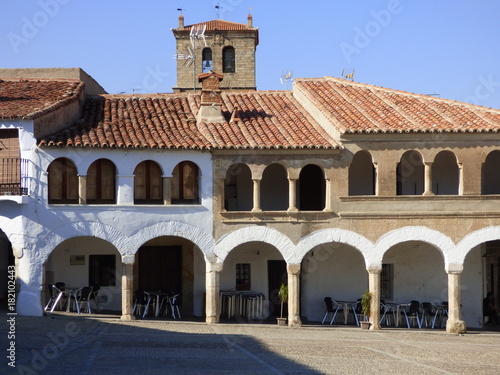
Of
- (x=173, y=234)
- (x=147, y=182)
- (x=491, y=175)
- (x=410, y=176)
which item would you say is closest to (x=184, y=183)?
(x=147, y=182)

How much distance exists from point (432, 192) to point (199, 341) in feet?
29.1

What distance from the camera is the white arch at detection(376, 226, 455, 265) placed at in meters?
24.7

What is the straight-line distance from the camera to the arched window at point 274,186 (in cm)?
2638

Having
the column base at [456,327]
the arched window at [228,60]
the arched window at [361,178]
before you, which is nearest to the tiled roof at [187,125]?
the arched window at [361,178]

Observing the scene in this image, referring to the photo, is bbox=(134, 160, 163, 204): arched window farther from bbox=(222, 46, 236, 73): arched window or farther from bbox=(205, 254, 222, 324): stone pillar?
bbox=(222, 46, 236, 73): arched window

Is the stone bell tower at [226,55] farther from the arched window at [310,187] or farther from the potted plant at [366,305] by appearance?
the potted plant at [366,305]

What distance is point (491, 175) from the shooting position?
27.1 metres

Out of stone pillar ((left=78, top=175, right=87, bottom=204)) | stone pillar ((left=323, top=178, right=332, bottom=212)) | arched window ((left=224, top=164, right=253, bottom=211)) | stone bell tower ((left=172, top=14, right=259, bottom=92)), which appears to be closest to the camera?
stone pillar ((left=78, top=175, right=87, bottom=204))

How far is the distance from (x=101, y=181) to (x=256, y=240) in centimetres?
480

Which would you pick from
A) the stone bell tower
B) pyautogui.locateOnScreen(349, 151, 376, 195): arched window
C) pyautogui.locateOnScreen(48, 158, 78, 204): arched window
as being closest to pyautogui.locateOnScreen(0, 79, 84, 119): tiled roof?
pyautogui.locateOnScreen(48, 158, 78, 204): arched window

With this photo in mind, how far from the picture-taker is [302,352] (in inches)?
764

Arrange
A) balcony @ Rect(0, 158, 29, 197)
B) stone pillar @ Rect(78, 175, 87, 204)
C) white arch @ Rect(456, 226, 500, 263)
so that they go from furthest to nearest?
white arch @ Rect(456, 226, 500, 263)
stone pillar @ Rect(78, 175, 87, 204)
balcony @ Rect(0, 158, 29, 197)

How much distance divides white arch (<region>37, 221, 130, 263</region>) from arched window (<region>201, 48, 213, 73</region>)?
18152mm

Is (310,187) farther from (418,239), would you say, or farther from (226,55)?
(226,55)
